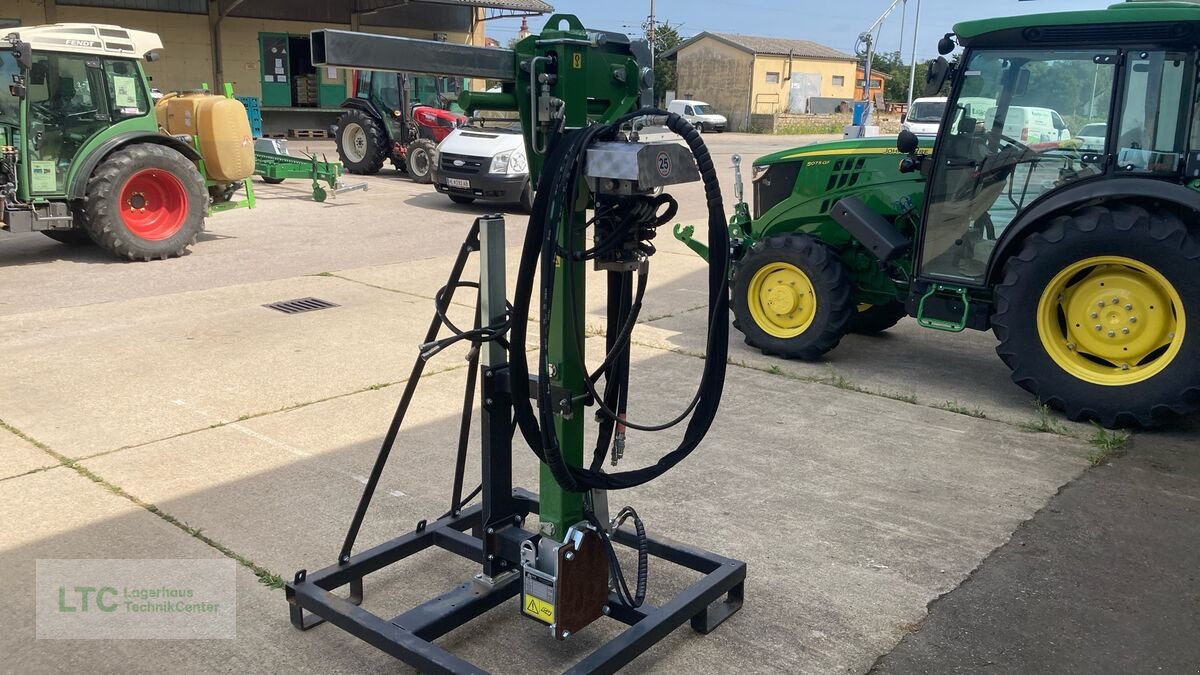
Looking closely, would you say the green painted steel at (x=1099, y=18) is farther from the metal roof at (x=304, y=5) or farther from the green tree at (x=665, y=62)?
the green tree at (x=665, y=62)

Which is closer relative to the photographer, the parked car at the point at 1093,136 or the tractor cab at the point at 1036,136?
the tractor cab at the point at 1036,136

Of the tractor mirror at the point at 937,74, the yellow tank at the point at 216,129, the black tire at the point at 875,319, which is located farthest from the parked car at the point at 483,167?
the tractor mirror at the point at 937,74

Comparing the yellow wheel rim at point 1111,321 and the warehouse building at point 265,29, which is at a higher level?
the warehouse building at point 265,29

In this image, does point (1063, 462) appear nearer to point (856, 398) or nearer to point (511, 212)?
point (856, 398)

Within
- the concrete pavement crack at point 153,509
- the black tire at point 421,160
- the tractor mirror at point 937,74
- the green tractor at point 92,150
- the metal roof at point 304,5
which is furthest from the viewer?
the metal roof at point 304,5

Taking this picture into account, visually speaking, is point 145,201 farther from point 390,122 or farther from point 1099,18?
point 1099,18

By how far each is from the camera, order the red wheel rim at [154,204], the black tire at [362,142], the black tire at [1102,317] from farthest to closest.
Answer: the black tire at [362,142] < the red wheel rim at [154,204] < the black tire at [1102,317]

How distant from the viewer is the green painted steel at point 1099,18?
4863mm

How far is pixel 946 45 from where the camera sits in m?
5.69

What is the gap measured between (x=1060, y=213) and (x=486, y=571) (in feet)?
12.5

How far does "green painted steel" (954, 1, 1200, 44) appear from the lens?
4.86 metres

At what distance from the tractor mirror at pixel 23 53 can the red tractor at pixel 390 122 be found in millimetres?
8398

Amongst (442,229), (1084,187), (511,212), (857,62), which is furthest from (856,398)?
(857,62)

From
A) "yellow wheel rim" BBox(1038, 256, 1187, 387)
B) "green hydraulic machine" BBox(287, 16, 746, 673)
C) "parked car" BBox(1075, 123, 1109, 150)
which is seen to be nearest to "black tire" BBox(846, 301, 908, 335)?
"yellow wheel rim" BBox(1038, 256, 1187, 387)
